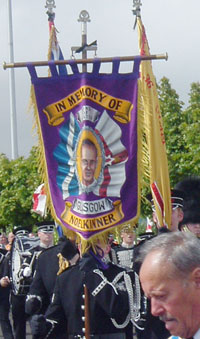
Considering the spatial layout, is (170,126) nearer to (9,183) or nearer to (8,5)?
(9,183)

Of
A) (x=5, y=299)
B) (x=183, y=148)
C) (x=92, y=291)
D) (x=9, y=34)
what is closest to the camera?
(x=92, y=291)

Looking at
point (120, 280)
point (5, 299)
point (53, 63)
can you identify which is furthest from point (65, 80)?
point (5, 299)

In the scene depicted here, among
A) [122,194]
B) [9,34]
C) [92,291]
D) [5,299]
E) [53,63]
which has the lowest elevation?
[5,299]

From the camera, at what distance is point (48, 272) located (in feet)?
22.2

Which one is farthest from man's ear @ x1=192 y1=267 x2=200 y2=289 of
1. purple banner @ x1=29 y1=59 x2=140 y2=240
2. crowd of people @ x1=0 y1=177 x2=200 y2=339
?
purple banner @ x1=29 y1=59 x2=140 y2=240

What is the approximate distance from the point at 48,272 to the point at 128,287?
1.43m

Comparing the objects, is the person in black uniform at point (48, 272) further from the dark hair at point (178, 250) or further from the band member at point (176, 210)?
the dark hair at point (178, 250)

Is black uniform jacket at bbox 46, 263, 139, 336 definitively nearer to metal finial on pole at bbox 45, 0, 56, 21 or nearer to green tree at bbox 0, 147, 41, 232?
metal finial on pole at bbox 45, 0, 56, 21

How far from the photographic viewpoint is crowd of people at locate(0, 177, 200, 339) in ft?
8.34

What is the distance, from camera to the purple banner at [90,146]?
228 inches

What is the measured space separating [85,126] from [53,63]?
0.53 metres

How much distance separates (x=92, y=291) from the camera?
5.47 m

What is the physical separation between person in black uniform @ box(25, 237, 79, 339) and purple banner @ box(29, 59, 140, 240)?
0.59 meters

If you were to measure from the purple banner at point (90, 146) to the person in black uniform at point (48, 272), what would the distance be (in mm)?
586
